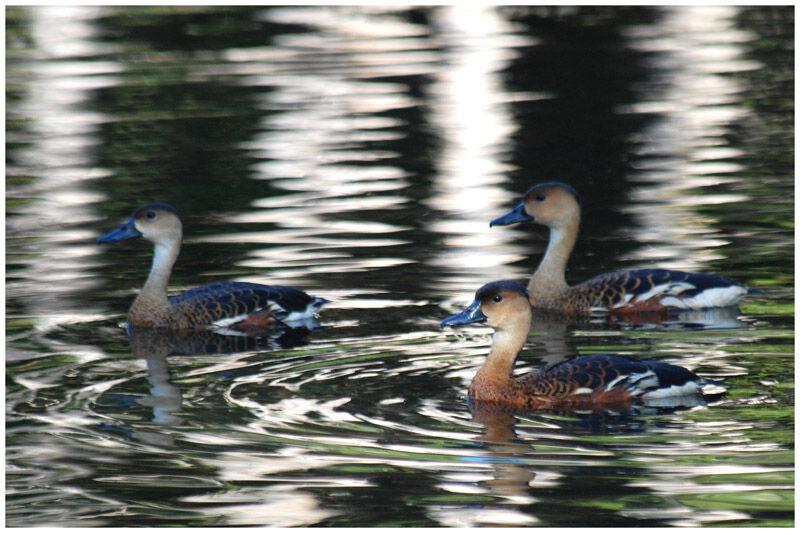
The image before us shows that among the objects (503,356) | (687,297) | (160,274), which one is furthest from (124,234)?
(687,297)

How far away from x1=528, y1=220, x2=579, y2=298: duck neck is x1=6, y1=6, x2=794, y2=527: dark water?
0.46 m

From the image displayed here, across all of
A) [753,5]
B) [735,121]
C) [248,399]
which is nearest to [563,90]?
[735,121]

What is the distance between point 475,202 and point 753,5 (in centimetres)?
2053

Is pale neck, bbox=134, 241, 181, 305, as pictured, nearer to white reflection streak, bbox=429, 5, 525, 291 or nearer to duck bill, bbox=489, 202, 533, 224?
white reflection streak, bbox=429, 5, 525, 291

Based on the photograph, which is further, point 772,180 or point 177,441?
point 772,180

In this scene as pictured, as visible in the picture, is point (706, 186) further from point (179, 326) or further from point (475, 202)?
point (179, 326)

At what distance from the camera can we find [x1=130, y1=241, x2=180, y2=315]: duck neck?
12.5m

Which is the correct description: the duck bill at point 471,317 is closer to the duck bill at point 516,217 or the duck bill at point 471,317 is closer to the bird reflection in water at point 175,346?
the bird reflection in water at point 175,346

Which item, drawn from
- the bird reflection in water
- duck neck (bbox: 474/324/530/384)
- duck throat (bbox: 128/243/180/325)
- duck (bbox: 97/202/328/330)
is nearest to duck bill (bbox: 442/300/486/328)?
duck neck (bbox: 474/324/530/384)

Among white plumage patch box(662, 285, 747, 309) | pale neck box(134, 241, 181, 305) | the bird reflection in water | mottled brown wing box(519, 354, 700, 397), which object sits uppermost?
pale neck box(134, 241, 181, 305)

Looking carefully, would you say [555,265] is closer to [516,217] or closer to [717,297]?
[516,217]

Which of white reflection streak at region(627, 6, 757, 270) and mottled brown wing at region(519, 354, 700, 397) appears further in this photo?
white reflection streak at region(627, 6, 757, 270)

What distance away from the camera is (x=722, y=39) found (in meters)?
31.2

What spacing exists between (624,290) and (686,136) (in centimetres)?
857
